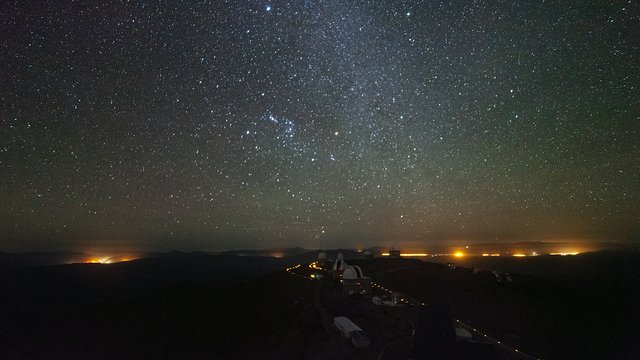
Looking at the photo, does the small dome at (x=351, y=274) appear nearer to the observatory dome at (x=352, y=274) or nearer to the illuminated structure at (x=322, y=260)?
the observatory dome at (x=352, y=274)

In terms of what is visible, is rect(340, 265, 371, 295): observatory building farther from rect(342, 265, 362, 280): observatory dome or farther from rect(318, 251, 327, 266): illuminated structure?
rect(318, 251, 327, 266): illuminated structure

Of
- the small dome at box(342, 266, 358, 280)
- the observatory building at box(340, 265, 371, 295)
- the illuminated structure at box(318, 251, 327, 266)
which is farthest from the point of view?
the illuminated structure at box(318, 251, 327, 266)

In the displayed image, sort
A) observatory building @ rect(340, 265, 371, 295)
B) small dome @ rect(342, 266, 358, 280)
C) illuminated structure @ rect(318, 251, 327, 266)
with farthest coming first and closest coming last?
illuminated structure @ rect(318, 251, 327, 266)
small dome @ rect(342, 266, 358, 280)
observatory building @ rect(340, 265, 371, 295)

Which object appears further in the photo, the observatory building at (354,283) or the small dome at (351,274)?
the small dome at (351,274)

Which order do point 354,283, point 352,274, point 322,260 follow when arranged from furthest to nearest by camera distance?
point 322,260, point 352,274, point 354,283

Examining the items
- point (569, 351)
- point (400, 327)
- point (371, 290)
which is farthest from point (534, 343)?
point (371, 290)

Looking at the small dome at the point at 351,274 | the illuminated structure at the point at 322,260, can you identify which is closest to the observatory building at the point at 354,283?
the small dome at the point at 351,274

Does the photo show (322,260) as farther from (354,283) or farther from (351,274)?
(354,283)

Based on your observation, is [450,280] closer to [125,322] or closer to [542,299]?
[542,299]

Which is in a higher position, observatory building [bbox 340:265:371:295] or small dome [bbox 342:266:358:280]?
small dome [bbox 342:266:358:280]

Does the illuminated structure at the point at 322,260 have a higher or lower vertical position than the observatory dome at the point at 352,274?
lower

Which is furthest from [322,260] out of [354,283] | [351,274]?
[354,283]

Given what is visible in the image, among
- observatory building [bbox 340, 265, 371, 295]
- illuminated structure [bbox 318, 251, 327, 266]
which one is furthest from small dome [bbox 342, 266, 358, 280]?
illuminated structure [bbox 318, 251, 327, 266]

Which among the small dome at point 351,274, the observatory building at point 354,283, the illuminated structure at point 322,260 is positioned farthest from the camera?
the illuminated structure at point 322,260
